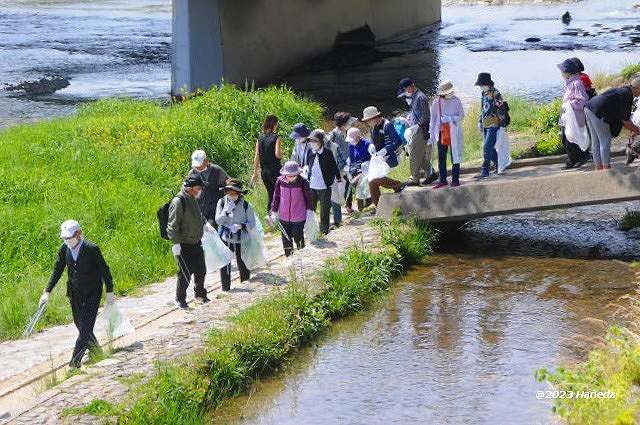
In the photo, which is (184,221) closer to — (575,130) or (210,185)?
(210,185)

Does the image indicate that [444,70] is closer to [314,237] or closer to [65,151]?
[65,151]

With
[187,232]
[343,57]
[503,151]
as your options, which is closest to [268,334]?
[187,232]

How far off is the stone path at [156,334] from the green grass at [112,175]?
80 cm

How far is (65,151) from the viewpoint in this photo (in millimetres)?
19938

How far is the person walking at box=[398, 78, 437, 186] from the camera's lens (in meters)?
14.7

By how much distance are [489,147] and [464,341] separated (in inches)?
164

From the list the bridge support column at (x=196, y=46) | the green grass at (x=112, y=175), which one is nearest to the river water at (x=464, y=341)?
the green grass at (x=112, y=175)

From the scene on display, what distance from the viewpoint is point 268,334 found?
1074 cm

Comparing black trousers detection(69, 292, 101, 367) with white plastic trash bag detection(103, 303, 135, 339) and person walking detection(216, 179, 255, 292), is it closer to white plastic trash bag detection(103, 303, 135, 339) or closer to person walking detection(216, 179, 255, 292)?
white plastic trash bag detection(103, 303, 135, 339)

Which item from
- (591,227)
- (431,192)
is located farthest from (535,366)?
(591,227)

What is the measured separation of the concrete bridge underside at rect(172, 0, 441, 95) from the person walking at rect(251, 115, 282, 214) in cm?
1230

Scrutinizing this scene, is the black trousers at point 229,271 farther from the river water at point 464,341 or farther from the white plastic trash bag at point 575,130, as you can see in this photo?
the white plastic trash bag at point 575,130

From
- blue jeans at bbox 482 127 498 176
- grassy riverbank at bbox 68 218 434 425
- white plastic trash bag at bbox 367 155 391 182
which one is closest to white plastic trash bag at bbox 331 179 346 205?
white plastic trash bag at bbox 367 155 391 182

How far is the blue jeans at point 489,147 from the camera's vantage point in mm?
14523
